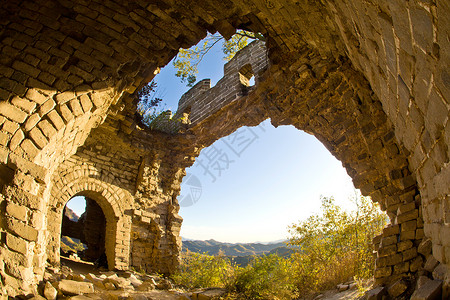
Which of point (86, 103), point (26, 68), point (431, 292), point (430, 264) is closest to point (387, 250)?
point (430, 264)

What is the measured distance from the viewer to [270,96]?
6809mm

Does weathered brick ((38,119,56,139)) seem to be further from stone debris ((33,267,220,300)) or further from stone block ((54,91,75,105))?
stone debris ((33,267,220,300))

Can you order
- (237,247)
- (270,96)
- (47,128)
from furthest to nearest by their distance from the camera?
(237,247) < (270,96) < (47,128)

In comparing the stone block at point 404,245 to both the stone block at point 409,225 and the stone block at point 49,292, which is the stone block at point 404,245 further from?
the stone block at point 49,292

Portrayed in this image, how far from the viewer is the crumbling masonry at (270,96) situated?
1977 mm

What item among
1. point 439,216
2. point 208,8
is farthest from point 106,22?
point 439,216

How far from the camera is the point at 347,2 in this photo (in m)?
2.66

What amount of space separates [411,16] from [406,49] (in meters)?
0.27

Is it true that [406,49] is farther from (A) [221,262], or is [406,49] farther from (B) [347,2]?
(A) [221,262]

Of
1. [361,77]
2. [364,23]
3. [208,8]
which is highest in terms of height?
[208,8]

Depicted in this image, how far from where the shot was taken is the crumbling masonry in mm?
1977

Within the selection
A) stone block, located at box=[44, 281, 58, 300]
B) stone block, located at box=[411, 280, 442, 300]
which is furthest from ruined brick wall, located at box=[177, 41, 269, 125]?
stone block, located at box=[411, 280, 442, 300]

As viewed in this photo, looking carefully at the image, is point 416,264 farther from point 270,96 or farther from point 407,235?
point 270,96

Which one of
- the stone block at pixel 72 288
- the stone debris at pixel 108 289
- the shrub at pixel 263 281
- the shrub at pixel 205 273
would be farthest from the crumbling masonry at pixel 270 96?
the shrub at pixel 263 281
